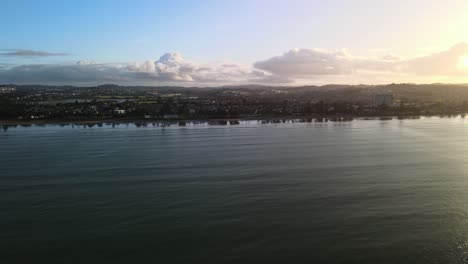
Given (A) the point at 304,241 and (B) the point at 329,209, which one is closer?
(A) the point at 304,241

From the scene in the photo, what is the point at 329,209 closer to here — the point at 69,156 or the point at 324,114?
the point at 69,156

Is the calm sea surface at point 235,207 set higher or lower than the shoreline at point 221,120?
lower

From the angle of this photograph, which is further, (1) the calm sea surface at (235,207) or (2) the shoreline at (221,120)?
(2) the shoreline at (221,120)

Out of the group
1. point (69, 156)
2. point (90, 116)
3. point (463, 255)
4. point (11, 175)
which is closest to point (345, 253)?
point (463, 255)

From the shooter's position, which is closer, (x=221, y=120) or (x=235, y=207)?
(x=235, y=207)

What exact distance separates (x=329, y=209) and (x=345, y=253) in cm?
287

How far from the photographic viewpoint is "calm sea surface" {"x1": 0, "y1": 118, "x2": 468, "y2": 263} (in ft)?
28.2

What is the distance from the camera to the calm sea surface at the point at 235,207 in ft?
28.2

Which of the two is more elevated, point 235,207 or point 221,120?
point 221,120

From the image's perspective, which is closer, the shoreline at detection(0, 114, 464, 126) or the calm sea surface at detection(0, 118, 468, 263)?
the calm sea surface at detection(0, 118, 468, 263)

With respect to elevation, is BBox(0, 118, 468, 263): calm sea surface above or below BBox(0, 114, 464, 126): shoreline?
below

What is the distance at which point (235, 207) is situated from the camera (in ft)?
37.4

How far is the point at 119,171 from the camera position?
56.2ft

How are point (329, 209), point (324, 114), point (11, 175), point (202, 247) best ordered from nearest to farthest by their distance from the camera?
point (202, 247) → point (329, 209) → point (11, 175) → point (324, 114)
